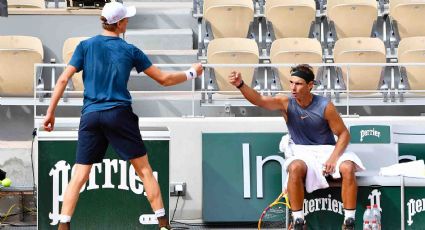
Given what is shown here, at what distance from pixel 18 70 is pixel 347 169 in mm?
4958

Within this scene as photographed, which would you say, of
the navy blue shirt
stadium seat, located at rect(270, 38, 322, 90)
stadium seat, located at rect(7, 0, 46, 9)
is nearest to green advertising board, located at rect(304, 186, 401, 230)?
the navy blue shirt

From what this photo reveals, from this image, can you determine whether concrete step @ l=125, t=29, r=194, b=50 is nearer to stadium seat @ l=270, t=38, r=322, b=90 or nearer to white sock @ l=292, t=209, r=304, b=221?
stadium seat @ l=270, t=38, r=322, b=90

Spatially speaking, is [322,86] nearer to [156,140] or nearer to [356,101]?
[356,101]

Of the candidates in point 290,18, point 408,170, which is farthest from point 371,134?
point 290,18

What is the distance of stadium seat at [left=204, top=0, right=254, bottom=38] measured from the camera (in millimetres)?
12656

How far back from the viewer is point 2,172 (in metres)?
9.52

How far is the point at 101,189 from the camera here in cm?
845

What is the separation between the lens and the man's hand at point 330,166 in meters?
7.99

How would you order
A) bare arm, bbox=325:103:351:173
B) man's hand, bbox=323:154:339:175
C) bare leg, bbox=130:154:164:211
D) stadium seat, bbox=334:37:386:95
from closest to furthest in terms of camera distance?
bare leg, bbox=130:154:164:211, man's hand, bbox=323:154:339:175, bare arm, bbox=325:103:351:173, stadium seat, bbox=334:37:386:95

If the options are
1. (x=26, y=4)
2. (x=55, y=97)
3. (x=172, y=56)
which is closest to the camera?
(x=55, y=97)

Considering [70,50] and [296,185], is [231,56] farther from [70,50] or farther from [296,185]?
[296,185]

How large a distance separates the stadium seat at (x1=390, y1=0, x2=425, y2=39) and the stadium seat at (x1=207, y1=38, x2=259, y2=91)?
2.30 meters

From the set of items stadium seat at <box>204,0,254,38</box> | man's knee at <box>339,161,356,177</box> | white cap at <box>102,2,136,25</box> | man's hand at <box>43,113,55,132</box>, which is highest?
stadium seat at <box>204,0,254,38</box>

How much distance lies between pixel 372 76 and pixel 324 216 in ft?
12.0
